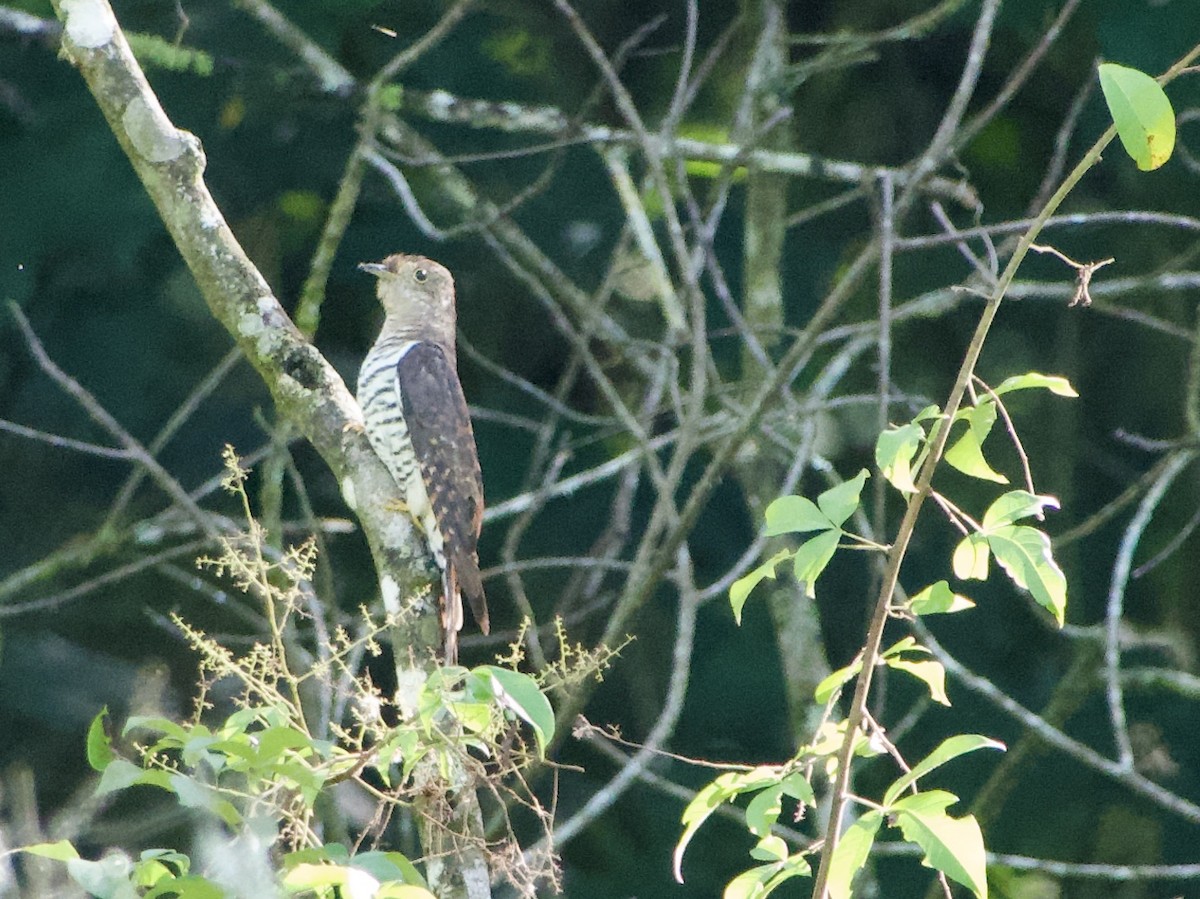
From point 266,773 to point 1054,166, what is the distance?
3.12 meters

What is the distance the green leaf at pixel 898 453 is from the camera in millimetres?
1215

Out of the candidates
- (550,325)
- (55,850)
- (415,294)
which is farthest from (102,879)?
(550,325)

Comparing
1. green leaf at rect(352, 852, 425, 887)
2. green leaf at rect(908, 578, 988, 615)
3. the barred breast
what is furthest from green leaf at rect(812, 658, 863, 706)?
the barred breast

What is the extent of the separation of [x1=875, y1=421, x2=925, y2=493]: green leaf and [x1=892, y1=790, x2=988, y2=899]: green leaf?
25cm

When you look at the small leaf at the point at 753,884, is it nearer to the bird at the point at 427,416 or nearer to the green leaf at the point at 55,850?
the green leaf at the point at 55,850

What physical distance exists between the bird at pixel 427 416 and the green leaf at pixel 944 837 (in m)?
1.75

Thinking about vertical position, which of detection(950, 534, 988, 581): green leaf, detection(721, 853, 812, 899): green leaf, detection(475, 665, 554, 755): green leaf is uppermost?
detection(950, 534, 988, 581): green leaf

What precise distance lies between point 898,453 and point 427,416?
8.23 feet

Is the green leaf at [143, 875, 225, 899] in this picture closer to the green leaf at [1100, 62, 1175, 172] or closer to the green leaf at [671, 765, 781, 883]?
the green leaf at [671, 765, 781, 883]

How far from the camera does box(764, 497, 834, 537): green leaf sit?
4.27ft

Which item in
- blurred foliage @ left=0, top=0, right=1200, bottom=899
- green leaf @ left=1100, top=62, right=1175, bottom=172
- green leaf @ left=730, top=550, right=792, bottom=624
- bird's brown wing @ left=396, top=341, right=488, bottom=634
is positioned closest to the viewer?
green leaf @ left=1100, top=62, right=1175, bottom=172

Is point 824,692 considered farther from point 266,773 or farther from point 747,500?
point 747,500

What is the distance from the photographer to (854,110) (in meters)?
4.88

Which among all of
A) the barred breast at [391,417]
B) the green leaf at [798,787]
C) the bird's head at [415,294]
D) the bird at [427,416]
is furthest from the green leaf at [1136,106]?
the bird's head at [415,294]
